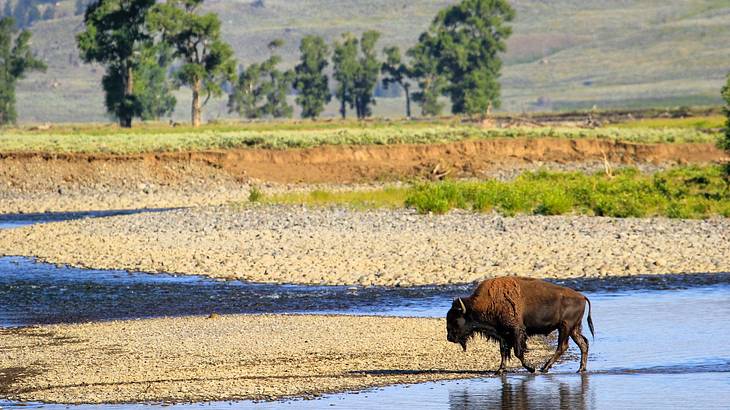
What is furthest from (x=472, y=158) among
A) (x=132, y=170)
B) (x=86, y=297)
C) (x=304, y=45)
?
(x=304, y=45)

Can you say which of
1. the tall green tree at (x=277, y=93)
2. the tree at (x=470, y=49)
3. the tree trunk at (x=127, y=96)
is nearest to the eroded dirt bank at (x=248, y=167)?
the tree trunk at (x=127, y=96)

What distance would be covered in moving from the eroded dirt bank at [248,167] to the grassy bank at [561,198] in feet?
23.2

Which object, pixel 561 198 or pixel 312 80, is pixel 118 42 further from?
pixel 561 198

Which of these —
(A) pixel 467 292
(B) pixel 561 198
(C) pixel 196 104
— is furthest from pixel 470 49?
(A) pixel 467 292

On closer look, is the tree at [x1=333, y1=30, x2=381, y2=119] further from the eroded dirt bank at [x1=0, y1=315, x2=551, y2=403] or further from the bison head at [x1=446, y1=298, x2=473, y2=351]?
the bison head at [x1=446, y1=298, x2=473, y2=351]

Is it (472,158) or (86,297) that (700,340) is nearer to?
(86,297)

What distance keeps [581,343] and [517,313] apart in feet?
3.13

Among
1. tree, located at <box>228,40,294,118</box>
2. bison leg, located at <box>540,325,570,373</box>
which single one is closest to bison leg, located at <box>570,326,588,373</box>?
bison leg, located at <box>540,325,570,373</box>

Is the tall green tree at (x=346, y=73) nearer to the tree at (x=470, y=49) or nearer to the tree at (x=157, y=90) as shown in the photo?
the tree at (x=470, y=49)

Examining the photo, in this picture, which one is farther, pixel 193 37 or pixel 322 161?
pixel 193 37

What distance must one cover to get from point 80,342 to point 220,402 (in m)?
5.24

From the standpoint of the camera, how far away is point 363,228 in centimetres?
3438

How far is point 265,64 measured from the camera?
520 ft

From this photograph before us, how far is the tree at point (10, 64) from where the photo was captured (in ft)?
412
